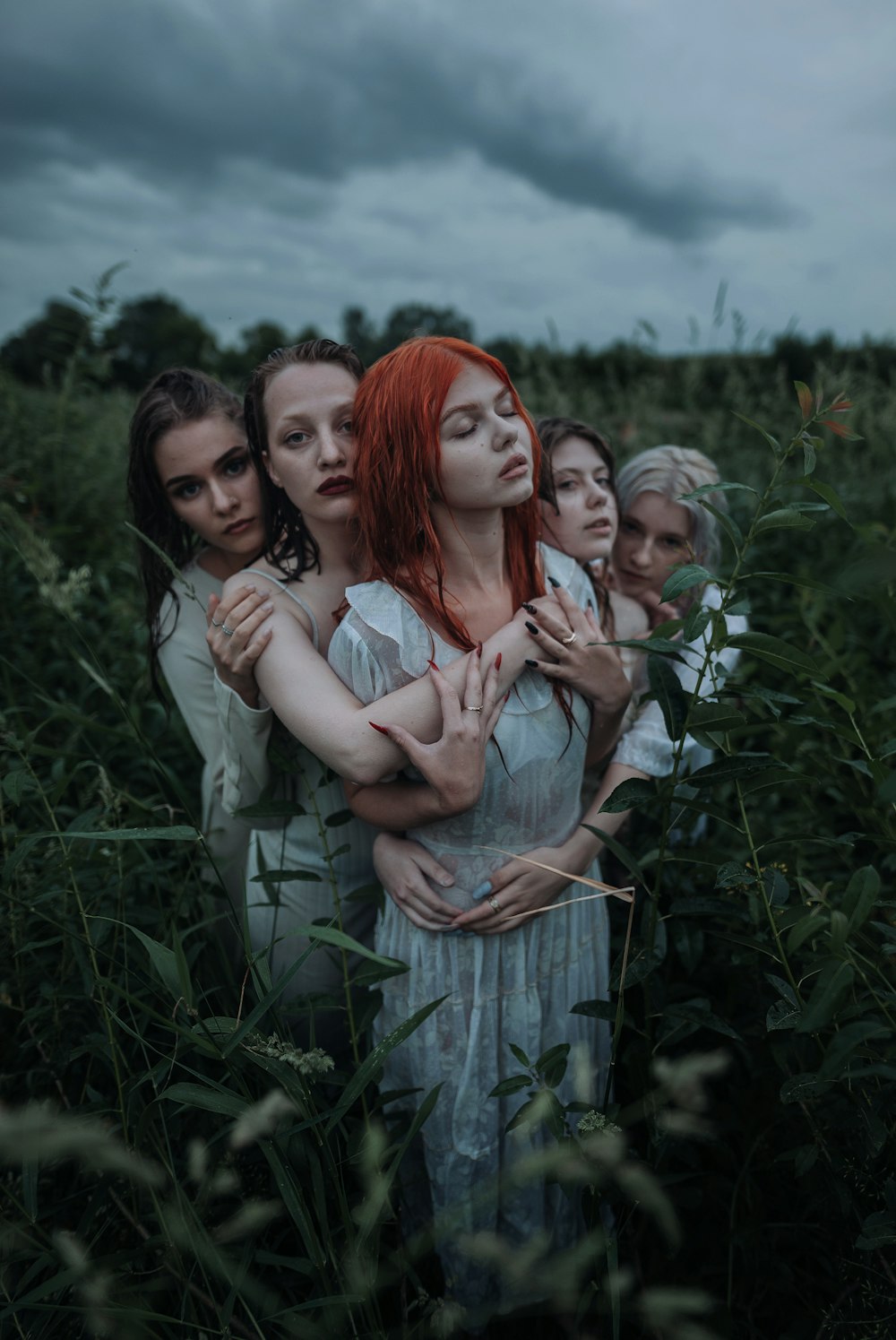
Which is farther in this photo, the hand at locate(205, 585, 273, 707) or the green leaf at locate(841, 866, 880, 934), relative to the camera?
the hand at locate(205, 585, 273, 707)

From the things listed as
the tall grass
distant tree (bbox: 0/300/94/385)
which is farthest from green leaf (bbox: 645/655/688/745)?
distant tree (bbox: 0/300/94/385)

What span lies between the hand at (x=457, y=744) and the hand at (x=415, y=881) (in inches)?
8.2

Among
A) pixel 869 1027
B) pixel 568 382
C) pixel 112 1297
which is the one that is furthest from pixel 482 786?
pixel 568 382

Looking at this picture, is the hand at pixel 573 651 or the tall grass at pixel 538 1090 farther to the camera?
the hand at pixel 573 651

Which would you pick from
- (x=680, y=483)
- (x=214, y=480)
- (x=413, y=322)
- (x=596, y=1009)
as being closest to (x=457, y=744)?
(x=596, y=1009)

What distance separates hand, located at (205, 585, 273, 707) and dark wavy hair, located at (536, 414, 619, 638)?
2.72 ft

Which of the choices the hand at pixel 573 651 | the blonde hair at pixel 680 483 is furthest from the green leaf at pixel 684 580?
the blonde hair at pixel 680 483

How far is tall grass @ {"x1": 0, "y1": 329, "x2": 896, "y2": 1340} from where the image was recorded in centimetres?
109

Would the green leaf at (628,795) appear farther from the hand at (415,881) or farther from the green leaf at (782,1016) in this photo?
the hand at (415,881)

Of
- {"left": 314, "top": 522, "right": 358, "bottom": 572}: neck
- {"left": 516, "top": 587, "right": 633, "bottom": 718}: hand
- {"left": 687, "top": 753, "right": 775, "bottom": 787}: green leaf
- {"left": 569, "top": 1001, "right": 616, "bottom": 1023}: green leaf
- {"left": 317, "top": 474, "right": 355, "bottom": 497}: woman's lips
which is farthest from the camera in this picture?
{"left": 314, "top": 522, "right": 358, "bottom": 572}: neck

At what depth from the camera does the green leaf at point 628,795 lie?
4.60 feet

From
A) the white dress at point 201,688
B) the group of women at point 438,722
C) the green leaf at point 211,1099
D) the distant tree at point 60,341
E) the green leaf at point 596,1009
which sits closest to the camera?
the green leaf at point 211,1099

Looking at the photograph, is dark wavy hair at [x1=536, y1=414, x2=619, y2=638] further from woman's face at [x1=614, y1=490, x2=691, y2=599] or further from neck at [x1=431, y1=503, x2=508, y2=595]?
neck at [x1=431, y1=503, x2=508, y2=595]

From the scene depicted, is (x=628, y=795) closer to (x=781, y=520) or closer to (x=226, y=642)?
(x=781, y=520)
